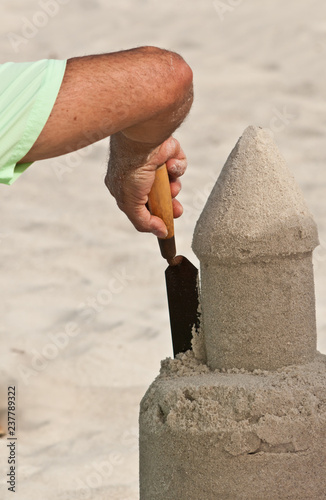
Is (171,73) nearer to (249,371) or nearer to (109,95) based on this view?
(109,95)

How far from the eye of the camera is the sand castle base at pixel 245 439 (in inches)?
89.1

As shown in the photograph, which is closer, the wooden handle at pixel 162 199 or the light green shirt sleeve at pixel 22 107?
the light green shirt sleeve at pixel 22 107

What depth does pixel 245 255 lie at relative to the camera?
2.38 metres

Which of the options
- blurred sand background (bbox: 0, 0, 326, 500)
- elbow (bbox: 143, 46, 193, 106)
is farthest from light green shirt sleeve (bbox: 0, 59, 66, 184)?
blurred sand background (bbox: 0, 0, 326, 500)

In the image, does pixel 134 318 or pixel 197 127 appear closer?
pixel 134 318

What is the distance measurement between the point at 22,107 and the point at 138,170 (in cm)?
82

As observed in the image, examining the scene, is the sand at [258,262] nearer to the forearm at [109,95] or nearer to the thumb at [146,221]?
the thumb at [146,221]

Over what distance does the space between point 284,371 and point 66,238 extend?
4.26m

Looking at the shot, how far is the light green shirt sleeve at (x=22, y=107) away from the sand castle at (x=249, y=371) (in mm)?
889

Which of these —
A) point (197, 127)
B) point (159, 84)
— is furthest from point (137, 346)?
point (159, 84)

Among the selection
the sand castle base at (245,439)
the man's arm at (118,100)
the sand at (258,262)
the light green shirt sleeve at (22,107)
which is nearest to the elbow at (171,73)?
the man's arm at (118,100)

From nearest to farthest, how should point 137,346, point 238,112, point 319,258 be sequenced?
point 137,346 → point 319,258 → point 238,112

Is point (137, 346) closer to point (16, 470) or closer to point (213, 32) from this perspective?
point (16, 470)

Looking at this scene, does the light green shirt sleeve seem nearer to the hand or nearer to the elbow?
the elbow
